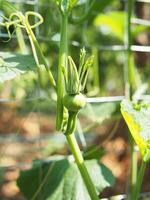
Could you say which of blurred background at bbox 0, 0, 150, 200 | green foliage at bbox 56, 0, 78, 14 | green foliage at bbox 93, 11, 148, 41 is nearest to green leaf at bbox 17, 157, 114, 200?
blurred background at bbox 0, 0, 150, 200

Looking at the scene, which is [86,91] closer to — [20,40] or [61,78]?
[61,78]

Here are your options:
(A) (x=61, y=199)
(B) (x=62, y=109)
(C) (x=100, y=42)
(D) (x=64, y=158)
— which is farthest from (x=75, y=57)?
(C) (x=100, y=42)


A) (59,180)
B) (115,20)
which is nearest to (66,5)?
(59,180)

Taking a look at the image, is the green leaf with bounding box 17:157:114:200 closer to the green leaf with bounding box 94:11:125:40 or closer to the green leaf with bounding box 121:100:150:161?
the green leaf with bounding box 121:100:150:161

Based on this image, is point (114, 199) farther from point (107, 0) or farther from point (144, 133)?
point (107, 0)

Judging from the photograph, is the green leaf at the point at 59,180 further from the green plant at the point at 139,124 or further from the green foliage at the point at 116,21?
the green foliage at the point at 116,21
